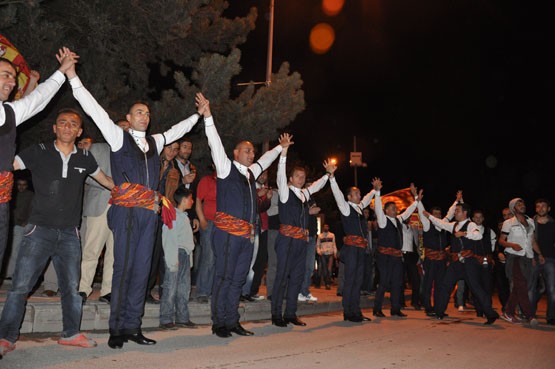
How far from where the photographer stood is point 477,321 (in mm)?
10359

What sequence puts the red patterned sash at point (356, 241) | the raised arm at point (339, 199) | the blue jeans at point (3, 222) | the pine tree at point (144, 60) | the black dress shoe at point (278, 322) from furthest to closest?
the red patterned sash at point (356, 241)
the raised arm at point (339, 199)
the pine tree at point (144, 60)
the black dress shoe at point (278, 322)
the blue jeans at point (3, 222)

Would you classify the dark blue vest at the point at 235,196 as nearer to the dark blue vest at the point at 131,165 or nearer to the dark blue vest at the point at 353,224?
the dark blue vest at the point at 131,165

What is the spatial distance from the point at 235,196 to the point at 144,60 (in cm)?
524

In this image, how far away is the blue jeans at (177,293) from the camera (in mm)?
6766

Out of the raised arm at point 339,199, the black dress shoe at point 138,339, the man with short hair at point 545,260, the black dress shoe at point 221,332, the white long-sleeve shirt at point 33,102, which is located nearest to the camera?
the white long-sleeve shirt at point 33,102

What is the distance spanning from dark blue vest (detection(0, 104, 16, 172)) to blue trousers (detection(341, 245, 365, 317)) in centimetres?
597

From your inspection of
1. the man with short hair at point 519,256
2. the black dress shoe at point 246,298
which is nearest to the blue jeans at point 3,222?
the black dress shoe at point 246,298

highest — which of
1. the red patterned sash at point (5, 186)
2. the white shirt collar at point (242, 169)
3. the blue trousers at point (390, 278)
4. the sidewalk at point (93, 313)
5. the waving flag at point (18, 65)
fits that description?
the waving flag at point (18, 65)

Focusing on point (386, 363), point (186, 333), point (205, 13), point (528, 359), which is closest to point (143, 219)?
point (186, 333)

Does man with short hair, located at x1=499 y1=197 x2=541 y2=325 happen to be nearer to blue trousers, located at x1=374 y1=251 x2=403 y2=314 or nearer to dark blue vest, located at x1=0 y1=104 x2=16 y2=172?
blue trousers, located at x1=374 y1=251 x2=403 y2=314

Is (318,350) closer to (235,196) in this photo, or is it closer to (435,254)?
(235,196)

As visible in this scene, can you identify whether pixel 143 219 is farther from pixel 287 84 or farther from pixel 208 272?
pixel 287 84

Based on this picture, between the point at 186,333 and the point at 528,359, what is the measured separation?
386 centimetres

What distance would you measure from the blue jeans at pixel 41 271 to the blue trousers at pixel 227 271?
1.74 metres
